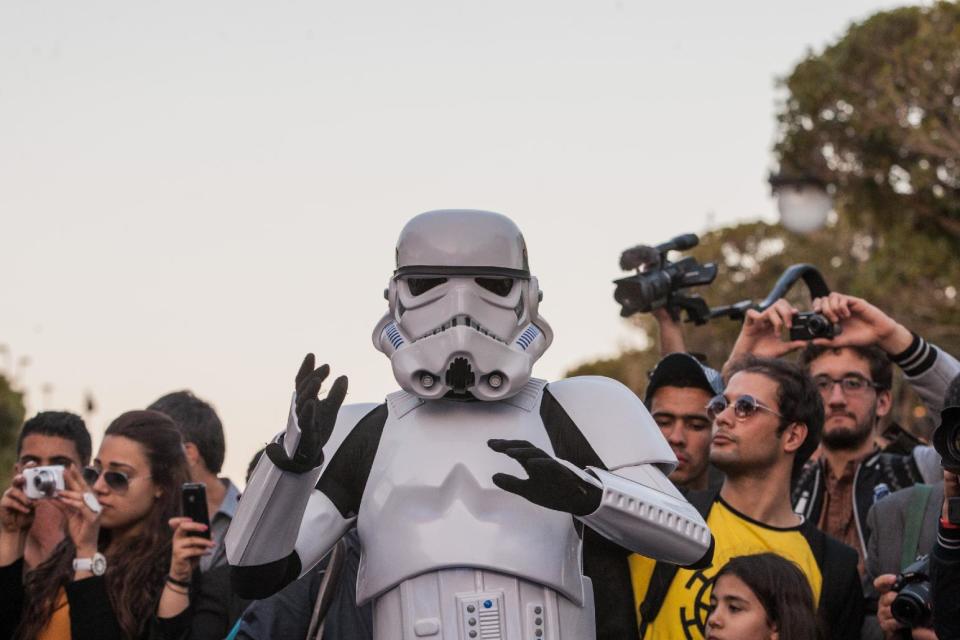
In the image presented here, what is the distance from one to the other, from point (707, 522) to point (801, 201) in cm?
1495

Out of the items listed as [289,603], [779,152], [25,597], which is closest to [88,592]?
[25,597]

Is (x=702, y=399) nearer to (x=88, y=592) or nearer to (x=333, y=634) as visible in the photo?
(x=333, y=634)

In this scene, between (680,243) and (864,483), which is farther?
(680,243)

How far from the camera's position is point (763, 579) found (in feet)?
14.5

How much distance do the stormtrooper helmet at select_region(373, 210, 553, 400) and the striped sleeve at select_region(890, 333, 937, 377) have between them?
1901mm

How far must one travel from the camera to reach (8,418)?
38812 mm

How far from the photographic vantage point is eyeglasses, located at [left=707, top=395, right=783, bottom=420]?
513 centimetres

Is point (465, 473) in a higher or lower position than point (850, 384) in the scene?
lower

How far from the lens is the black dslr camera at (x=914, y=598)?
14.0 feet

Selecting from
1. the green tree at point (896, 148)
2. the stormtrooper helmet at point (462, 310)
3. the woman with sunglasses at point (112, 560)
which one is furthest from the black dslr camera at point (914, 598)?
the green tree at point (896, 148)

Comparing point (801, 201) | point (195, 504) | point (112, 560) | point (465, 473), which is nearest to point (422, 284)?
point (465, 473)

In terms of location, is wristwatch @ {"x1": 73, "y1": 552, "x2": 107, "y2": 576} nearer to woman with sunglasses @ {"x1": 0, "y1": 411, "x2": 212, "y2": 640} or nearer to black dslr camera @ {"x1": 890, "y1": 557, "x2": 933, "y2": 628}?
woman with sunglasses @ {"x1": 0, "y1": 411, "x2": 212, "y2": 640}

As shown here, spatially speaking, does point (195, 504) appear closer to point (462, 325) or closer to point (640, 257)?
point (462, 325)

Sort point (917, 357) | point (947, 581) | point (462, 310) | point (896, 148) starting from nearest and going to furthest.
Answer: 1. point (947, 581)
2. point (462, 310)
3. point (917, 357)
4. point (896, 148)
